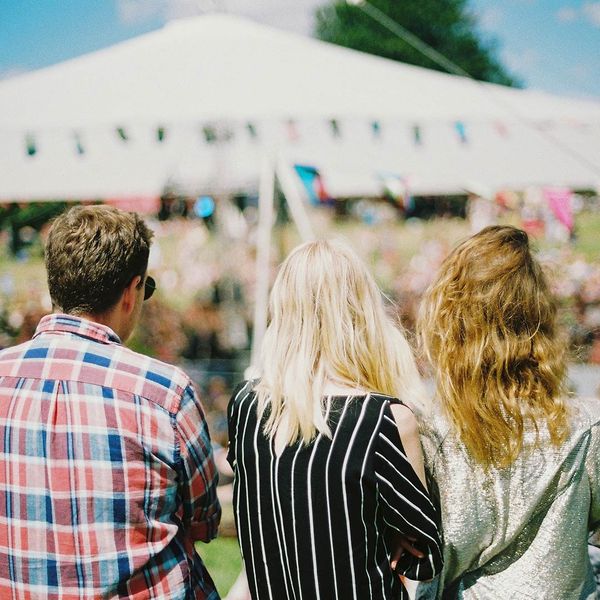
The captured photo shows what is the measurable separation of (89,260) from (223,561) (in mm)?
2258

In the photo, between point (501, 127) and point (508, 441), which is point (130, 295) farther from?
point (501, 127)

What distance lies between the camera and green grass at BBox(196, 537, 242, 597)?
9.57ft

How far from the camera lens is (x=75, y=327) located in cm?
129

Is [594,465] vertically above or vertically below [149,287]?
below

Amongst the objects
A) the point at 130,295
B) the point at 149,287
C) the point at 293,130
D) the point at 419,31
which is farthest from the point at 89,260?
the point at 419,31

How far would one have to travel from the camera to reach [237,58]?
350 cm

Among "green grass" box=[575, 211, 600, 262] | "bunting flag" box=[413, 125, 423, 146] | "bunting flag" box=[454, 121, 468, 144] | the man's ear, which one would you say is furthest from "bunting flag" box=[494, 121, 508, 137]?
"green grass" box=[575, 211, 600, 262]

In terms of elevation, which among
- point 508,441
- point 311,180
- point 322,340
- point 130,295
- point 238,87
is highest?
point 238,87

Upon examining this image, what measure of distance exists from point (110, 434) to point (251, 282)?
618cm

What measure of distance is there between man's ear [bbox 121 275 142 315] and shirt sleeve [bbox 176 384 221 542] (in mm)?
234

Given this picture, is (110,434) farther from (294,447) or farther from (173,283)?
(173,283)

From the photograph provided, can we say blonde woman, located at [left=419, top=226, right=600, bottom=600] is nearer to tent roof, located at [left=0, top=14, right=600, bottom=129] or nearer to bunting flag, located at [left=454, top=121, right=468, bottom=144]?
bunting flag, located at [left=454, top=121, right=468, bottom=144]

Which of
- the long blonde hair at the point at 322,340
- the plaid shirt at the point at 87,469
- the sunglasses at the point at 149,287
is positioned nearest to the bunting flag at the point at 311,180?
the sunglasses at the point at 149,287

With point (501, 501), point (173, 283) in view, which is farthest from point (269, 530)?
point (173, 283)
